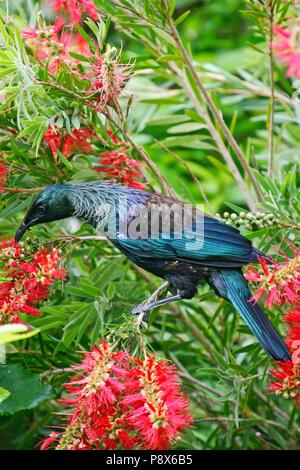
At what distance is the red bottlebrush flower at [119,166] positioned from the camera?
1.94 metres

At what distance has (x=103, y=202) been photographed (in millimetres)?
1888

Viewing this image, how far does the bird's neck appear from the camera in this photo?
1.89 meters

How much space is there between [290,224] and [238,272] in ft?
0.52

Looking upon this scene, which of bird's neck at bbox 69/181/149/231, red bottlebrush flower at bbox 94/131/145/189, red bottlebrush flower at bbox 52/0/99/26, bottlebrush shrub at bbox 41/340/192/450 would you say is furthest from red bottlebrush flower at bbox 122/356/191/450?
red bottlebrush flower at bbox 52/0/99/26

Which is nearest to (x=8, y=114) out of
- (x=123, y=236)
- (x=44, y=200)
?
(x=44, y=200)

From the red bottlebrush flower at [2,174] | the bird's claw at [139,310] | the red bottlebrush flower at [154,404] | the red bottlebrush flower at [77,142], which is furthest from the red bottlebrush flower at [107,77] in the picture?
the red bottlebrush flower at [154,404]

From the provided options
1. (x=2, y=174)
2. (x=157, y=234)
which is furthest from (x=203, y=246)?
(x=2, y=174)

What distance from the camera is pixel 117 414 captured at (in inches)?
59.0

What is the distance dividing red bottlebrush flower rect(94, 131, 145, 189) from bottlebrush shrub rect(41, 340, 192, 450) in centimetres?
56

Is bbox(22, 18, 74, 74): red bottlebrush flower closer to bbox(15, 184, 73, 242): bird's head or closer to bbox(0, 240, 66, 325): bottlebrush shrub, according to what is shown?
bbox(15, 184, 73, 242): bird's head

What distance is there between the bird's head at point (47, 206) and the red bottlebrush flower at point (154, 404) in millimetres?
504

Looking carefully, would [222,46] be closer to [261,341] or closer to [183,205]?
[183,205]

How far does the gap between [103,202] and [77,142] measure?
0.15 meters

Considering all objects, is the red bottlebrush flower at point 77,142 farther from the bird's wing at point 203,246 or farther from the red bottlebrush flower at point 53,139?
the bird's wing at point 203,246
